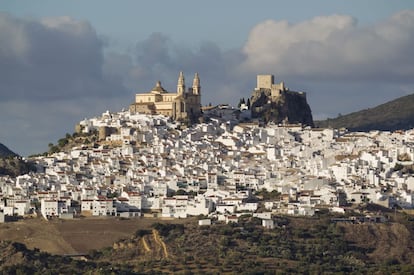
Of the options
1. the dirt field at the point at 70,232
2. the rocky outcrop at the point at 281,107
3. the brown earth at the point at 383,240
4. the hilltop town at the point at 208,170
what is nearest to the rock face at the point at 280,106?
the rocky outcrop at the point at 281,107

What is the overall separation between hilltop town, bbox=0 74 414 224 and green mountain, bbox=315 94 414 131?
2372 centimetres

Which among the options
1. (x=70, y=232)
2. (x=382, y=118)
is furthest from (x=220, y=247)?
Answer: (x=382, y=118)

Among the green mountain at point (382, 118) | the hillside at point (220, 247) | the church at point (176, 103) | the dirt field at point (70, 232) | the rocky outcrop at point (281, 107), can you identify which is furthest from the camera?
the green mountain at point (382, 118)

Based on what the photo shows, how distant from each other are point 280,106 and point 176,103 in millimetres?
9046

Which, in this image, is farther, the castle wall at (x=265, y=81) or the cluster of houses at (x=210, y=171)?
the castle wall at (x=265, y=81)

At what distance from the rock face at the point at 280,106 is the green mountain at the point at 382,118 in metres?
14.9

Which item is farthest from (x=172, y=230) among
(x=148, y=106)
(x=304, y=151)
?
(x=148, y=106)

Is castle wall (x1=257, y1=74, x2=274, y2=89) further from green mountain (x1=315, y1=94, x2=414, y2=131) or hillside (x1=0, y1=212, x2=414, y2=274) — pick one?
A: hillside (x1=0, y1=212, x2=414, y2=274)

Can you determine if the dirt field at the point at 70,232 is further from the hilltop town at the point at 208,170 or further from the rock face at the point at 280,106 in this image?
the rock face at the point at 280,106

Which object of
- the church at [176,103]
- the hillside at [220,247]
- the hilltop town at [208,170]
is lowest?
the hillside at [220,247]

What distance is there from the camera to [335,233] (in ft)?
242

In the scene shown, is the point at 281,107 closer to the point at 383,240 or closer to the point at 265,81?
the point at 265,81

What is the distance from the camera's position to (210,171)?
3489 inches

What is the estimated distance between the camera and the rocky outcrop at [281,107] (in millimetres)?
103250
